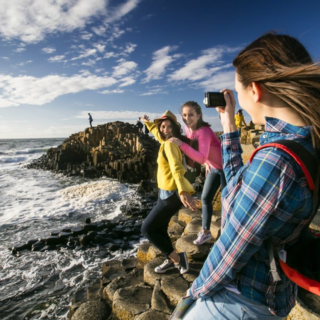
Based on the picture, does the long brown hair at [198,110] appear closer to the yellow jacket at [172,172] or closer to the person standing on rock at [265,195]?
the yellow jacket at [172,172]

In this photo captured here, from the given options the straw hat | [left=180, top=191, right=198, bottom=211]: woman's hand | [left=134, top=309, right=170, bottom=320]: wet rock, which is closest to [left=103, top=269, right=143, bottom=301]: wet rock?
[left=134, top=309, right=170, bottom=320]: wet rock

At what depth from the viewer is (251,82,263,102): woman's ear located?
101 cm

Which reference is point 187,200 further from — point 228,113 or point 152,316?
point 152,316

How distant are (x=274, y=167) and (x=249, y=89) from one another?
410mm

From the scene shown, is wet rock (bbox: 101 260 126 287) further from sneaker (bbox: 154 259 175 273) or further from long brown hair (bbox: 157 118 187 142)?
long brown hair (bbox: 157 118 187 142)

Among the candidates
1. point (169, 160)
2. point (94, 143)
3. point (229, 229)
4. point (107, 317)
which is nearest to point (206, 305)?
point (229, 229)

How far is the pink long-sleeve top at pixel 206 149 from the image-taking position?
10.1 ft

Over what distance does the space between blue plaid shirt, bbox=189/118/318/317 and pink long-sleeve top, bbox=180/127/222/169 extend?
194 centimetres

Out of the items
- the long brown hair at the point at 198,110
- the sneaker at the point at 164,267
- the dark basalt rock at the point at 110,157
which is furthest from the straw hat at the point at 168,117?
the dark basalt rock at the point at 110,157

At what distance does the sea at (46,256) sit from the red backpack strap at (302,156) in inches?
186

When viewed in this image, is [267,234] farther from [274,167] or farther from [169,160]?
[169,160]

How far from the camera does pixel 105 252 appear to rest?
655cm

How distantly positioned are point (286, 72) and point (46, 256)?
7.13 meters

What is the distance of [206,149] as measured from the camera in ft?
10.4
